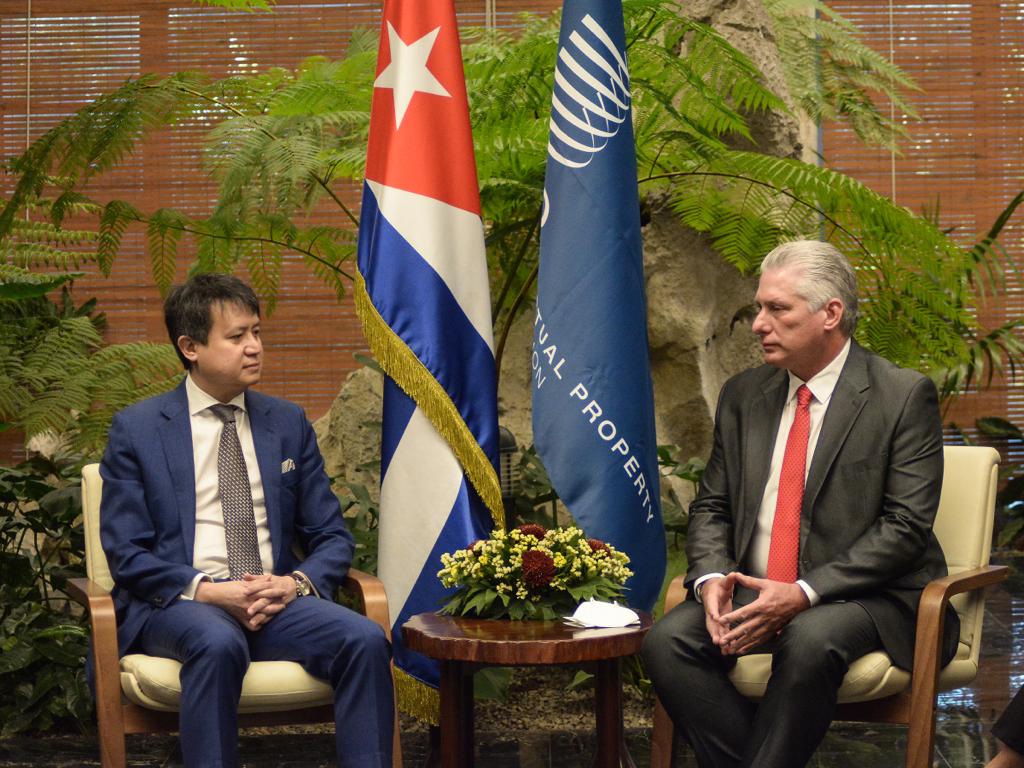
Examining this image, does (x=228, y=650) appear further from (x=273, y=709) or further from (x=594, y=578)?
(x=594, y=578)

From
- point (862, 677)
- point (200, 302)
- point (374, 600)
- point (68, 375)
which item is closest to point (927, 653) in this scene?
point (862, 677)

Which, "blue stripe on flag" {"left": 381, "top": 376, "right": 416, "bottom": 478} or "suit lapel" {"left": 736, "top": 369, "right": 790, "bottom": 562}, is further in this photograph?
"blue stripe on flag" {"left": 381, "top": 376, "right": 416, "bottom": 478}

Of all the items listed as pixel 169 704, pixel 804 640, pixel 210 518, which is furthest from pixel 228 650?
pixel 804 640

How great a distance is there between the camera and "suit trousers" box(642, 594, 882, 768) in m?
2.63

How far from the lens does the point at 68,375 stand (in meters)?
4.77

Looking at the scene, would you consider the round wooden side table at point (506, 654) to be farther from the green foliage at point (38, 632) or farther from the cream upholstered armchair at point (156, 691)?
the green foliage at point (38, 632)

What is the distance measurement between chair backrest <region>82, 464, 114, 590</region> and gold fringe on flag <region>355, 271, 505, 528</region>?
0.80 meters

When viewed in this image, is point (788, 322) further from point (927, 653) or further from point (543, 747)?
point (543, 747)

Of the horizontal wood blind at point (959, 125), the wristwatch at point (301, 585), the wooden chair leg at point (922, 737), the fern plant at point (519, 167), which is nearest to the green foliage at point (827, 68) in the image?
the fern plant at point (519, 167)

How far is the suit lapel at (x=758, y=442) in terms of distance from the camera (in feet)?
9.72

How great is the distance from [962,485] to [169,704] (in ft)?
6.39

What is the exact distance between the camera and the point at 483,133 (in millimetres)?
3863

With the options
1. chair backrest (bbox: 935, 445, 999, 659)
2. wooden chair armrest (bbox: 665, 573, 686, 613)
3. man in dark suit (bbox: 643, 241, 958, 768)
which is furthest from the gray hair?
wooden chair armrest (bbox: 665, 573, 686, 613)

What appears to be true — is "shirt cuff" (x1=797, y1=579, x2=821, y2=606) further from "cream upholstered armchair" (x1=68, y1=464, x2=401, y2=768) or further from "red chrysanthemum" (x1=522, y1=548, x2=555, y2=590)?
"cream upholstered armchair" (x1=68, y1=464, x2=401, y2=768)
